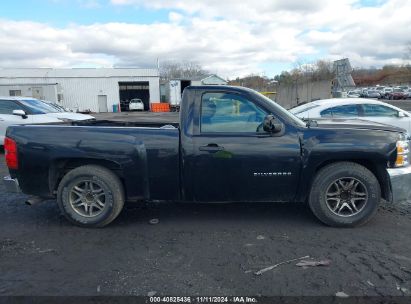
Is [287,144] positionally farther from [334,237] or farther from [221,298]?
[221,298]

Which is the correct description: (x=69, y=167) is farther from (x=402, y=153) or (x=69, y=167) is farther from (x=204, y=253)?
(x=402, y=153)

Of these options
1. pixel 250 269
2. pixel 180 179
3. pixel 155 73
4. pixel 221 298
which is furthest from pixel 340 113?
pixel 155 73

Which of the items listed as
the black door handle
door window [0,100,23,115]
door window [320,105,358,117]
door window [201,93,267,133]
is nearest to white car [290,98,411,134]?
door window [320,105,358,117]

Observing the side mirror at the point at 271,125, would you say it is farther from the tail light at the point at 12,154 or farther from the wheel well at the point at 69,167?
the tail light at the point at 12,154

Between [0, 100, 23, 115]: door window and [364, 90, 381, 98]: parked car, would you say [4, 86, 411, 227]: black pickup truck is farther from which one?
[364, 90, 381, 98]: parked car

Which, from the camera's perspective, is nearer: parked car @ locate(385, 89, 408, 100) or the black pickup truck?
the black pickup truck

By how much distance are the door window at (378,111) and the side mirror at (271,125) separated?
19.1ft

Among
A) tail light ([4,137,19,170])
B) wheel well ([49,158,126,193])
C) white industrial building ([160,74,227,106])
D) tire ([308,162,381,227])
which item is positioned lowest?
tire ([308,162,381,227])

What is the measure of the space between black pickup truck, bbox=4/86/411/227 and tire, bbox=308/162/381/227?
1 centimetres

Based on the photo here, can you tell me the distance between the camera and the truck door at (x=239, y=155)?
4102mm

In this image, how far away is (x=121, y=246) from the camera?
3836 mm

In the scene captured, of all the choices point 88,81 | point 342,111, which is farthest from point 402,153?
point 88,81

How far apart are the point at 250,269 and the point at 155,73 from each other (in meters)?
41.6

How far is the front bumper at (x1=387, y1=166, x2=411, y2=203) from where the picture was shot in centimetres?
413
